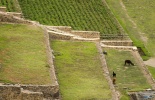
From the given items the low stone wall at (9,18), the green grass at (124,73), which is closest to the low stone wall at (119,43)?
the green grass at (124,73)

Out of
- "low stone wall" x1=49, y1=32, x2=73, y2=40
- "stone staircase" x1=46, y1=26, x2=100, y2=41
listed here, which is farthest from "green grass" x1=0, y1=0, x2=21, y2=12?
"low stone wall" x1=49, y1=32, x2=73, y2=40

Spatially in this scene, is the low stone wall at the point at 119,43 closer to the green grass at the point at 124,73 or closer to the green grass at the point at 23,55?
the green grass at the point at 124,73

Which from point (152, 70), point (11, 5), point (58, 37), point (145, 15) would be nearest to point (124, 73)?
point (152, 70)

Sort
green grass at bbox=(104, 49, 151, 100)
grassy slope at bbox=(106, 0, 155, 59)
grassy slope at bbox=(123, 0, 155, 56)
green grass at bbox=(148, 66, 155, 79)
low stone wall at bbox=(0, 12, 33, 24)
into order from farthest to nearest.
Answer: grassy slope at bbox=(123, 0, 155, 56) < grassy slope at bbox=(106, 0, 155, 59) < green grass at bbox=(148, 66, 155, 79) < low stone wall at bbox=(0, 12, 33, 24) < green grass at bbox=(104, 49, 151, 100)

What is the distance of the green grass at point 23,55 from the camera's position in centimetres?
4025

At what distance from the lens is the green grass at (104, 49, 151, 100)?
155ft

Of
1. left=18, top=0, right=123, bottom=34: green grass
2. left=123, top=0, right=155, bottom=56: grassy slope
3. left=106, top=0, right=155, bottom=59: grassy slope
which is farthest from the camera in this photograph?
left=123, top=0, right=155, bottom=56: grassy slope

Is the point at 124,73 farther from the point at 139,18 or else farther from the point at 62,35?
the point at 139,18

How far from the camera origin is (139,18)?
66.8 meters

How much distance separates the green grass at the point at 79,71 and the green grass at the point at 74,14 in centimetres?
929

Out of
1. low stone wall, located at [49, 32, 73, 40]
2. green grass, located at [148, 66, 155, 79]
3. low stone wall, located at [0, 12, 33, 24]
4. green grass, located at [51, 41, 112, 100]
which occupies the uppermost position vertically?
low stone wall, located at [0, 12, 33, 24]

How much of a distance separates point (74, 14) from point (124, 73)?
Result: 15.8 m

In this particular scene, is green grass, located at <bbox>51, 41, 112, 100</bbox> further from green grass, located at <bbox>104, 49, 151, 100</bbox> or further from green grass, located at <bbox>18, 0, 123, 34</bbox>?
green grass, located at <bbox>18, 0, 123, 34</bbox>

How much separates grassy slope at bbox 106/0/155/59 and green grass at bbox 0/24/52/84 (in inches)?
529
